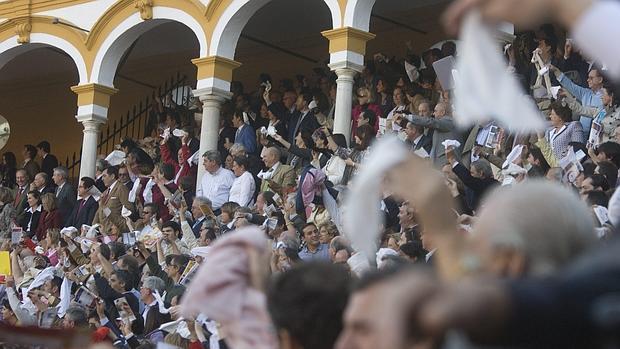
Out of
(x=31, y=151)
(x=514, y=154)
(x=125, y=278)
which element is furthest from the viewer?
(x=31, y=151)

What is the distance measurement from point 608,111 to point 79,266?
648 centimetres

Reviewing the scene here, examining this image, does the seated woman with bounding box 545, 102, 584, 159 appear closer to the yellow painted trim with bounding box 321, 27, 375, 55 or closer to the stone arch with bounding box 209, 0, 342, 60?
the yellow painted trim with bounding box 321, 27, 375, 55

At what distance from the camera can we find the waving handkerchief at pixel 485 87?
2068 millimetres

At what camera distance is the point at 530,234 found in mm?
1842

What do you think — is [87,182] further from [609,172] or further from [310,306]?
[310,306]

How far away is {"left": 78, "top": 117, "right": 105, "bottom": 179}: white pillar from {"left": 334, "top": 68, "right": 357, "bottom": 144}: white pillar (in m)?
4.57

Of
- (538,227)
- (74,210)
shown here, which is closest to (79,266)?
(74,210)

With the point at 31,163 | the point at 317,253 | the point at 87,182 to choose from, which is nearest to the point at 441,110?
the point at 317,253

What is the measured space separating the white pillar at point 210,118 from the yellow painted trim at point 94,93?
1.88 metres

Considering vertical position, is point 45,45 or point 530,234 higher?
point 45,45

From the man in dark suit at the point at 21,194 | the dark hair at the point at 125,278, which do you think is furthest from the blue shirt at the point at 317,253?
the man in dark suit at the point at 21,194

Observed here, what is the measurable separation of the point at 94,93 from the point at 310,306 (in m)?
16.2

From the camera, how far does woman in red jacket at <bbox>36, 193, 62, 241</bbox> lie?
17109 millimetres

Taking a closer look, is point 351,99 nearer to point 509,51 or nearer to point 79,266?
point 509,51
